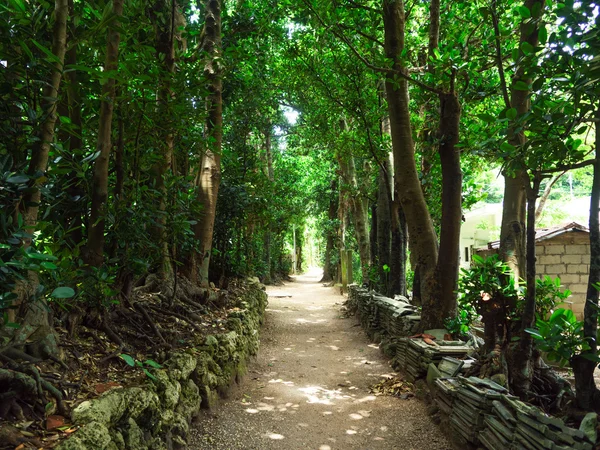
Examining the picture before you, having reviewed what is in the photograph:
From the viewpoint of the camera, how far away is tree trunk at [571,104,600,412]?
9.62ft

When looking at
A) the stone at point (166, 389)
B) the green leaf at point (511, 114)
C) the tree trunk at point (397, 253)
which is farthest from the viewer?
the tree trunk at point (397, 253)

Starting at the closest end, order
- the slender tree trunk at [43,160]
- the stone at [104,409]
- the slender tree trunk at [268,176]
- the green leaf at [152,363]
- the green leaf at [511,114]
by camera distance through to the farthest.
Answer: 1. the stone at [104,409]
2. the slender tree trunk at [43,160]
3. the green leaf at [511,114]
4. the green leaf at [152,363]
5. the slender tree trunk at [268,176]

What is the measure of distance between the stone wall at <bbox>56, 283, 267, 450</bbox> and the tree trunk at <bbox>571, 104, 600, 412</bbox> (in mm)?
3068

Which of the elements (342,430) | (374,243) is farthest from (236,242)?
(342,430)

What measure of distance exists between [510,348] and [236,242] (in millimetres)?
9548

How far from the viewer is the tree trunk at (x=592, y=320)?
2.93m

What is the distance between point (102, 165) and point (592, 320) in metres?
3.83

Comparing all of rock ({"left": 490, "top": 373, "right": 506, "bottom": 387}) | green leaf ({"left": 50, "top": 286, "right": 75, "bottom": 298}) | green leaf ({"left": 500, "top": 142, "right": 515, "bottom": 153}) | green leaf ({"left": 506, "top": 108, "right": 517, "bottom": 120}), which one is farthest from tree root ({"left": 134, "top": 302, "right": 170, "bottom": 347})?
green leaf ({"left": 506, "top": 108, "right": 517, "bottom": 120})

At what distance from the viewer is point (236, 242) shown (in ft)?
42.0

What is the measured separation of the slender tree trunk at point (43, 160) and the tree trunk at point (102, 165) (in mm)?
627

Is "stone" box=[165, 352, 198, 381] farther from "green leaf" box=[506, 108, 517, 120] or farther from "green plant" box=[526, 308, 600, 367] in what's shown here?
"green leaf" box=[506, 108, 517, 120]

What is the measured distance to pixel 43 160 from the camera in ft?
8.66

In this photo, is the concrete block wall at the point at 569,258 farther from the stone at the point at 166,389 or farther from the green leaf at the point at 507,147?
the stone at the point at 166,389

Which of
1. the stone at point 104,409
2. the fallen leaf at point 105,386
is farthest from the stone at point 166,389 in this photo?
the stone at point 104,409
